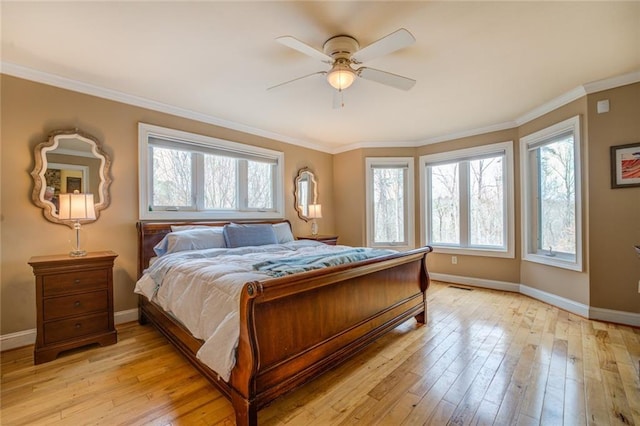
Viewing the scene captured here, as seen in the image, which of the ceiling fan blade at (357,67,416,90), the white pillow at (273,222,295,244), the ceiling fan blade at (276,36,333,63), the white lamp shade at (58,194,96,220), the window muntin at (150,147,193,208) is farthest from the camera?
the white pillow at (273,222,295,244)

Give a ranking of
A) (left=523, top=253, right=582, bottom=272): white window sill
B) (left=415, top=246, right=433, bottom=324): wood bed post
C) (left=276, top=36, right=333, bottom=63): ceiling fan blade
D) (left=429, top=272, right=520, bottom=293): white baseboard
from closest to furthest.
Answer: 1. (left=276, top=36, right=333, bottom=63): ceiling fan blade
2. (left=415, top=246, right=433, bottom=324): wood bed post
3. (left=523, top=253, right=582, bottom=272): white window sill
4. (left=429, top=272, right=520, bottom=293): white baseboard

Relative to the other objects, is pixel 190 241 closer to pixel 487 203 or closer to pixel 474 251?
pixel 474 251

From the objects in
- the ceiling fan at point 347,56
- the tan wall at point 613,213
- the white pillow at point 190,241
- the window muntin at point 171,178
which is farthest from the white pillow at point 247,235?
the tan wall at point 613,213

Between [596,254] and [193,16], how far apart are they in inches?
174

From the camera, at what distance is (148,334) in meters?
2.81

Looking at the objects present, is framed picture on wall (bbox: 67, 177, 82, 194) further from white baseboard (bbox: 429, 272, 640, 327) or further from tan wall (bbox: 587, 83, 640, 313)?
tan wall (bbox: 587, 83, 640, 313)

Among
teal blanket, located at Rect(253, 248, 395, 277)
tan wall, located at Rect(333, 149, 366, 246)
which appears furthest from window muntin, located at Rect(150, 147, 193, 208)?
tan wall, located at Rect(333, 149, 366, 246)

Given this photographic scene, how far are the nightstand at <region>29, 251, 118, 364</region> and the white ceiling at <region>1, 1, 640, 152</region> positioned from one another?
5.76 ft

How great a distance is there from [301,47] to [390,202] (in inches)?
149

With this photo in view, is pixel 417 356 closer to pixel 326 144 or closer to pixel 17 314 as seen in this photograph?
pixel 17 314

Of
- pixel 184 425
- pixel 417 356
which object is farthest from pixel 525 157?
pixel 184 425

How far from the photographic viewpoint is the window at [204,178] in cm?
336

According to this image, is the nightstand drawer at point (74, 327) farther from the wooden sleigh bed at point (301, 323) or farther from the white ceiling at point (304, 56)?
the white ceiling at point (304, 56)

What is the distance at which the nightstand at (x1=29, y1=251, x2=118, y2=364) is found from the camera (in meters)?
2.30
